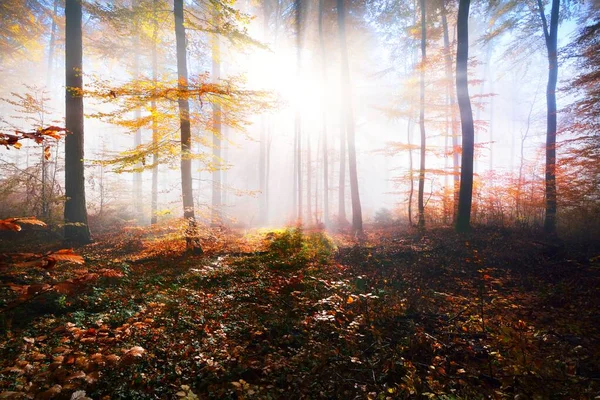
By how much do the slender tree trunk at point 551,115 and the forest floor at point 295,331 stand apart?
495 cm

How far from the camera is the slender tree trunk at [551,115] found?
11.0 meters

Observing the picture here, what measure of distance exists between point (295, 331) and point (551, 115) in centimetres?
1528

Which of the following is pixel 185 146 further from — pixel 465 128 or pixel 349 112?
pixel 465 128

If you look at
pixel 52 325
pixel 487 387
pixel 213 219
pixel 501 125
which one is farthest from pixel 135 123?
pixel 501 125

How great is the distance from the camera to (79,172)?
8.85 metres

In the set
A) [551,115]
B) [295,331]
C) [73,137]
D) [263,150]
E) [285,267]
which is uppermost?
[263,150]

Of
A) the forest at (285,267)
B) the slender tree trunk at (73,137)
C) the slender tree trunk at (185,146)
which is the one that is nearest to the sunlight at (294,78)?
the forest at (285,267)

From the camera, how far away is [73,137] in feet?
28.3

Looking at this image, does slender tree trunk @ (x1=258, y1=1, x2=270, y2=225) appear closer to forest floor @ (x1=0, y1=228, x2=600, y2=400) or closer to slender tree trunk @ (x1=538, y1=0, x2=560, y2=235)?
forest floor @ (x1=0, y1=228, x2=600, y2=400)

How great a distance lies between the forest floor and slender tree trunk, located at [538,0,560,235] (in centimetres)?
495

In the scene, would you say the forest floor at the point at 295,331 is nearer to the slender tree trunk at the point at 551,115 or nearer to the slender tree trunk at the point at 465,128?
the slender tree trunk at the point at 465,128

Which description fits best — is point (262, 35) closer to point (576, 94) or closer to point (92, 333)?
point (576, 94)

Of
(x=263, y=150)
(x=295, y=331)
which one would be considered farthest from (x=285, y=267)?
(x=263, y=150)

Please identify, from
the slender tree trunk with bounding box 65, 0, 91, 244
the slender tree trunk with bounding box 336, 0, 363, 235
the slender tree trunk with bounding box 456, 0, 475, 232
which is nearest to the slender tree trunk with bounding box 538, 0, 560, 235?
the slender tree trunk with bounding box 456, 0, 475, 232
